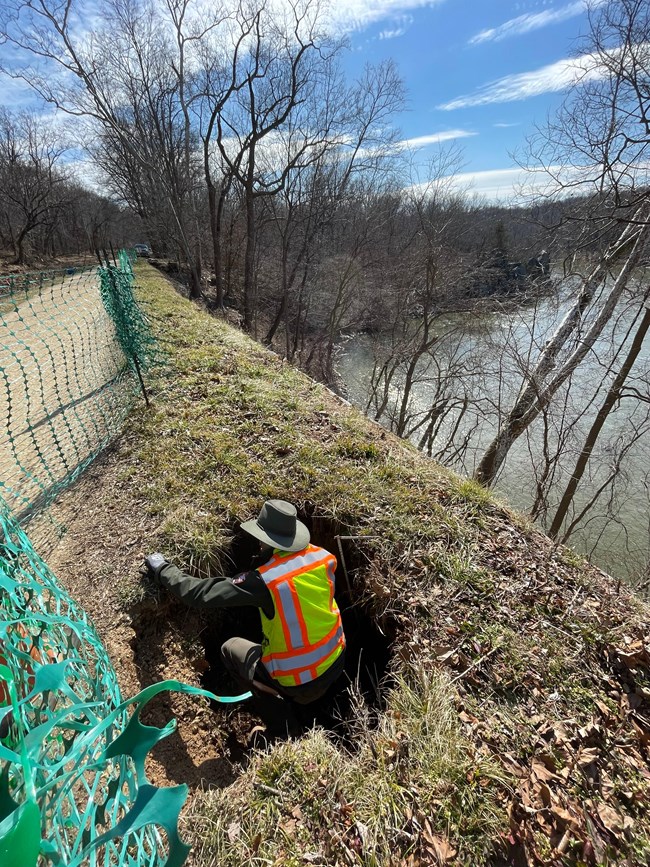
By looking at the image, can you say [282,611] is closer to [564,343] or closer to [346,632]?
[346,632]

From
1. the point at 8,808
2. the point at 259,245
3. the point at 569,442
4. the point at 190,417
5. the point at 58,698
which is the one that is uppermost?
the point at 259,245

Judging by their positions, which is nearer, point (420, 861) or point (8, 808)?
point (8, 808)

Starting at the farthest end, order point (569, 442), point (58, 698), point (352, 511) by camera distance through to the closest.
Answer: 1. point (569, 442)
2. point (352, 511)
3. point (58, 698)

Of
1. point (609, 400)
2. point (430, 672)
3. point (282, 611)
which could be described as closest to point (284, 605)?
point (282, 611)

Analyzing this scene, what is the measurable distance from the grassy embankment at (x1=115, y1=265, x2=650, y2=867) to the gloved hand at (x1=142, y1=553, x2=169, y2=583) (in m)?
0.15

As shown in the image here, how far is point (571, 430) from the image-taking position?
9148mm

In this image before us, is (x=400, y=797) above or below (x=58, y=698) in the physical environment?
below

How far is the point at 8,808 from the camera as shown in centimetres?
83

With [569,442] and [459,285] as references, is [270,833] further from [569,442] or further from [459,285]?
[459,285]

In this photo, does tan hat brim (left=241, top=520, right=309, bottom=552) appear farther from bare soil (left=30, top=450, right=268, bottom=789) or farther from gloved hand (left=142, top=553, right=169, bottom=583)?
bare soil (left=30, top=450, right=268, bottom=789)

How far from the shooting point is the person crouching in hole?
8.80 ft

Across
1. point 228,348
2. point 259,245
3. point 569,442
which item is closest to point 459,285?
point 569,442

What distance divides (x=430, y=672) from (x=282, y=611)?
1033 millimetres

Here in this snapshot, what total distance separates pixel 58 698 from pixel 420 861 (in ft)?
5.64
